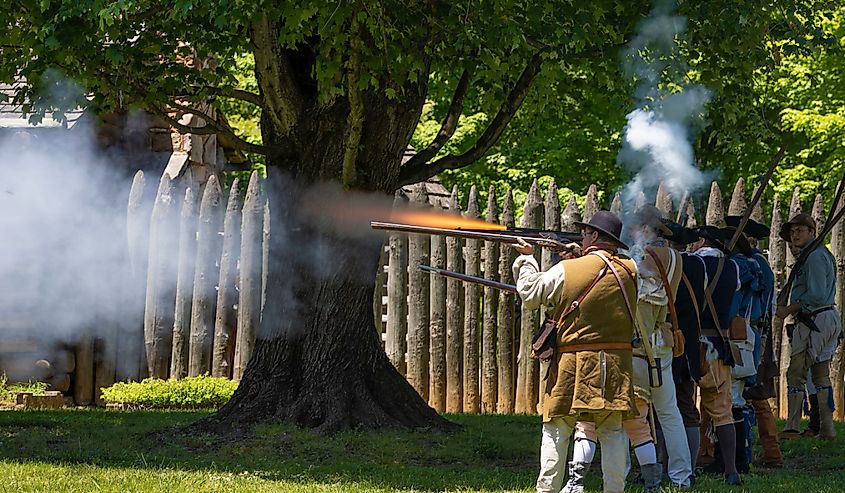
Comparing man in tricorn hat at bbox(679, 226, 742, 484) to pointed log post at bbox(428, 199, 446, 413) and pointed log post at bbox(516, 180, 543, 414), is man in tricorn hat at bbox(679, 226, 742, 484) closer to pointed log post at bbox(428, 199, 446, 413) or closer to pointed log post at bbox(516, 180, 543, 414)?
pointed log post at bbox(516, 180, 543, 414)

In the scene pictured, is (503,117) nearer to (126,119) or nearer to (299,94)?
(299,94)

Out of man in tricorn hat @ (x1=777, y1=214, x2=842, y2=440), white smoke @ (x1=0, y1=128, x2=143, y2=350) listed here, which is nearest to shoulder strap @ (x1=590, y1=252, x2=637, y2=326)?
man in tricorn hat @ (x1=777, y1=214, x2=842, y2=440)

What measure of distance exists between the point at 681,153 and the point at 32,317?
23.9ft

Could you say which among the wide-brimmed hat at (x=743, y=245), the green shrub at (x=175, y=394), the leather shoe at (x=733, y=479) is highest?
the wide-brimmed hat at (x=743, y=245)

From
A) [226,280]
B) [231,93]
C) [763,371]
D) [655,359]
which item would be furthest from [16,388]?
[763,371]

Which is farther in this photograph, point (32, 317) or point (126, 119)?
point (126, 119)

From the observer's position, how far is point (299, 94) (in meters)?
10.8

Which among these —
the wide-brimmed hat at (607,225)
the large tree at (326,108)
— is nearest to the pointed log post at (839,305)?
the large tree at (326,108)

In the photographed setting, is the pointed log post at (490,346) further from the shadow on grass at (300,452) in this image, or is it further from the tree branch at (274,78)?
the tree branch at (274,78)

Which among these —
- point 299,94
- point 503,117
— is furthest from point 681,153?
point 299,94

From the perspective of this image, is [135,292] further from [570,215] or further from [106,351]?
[570,215]

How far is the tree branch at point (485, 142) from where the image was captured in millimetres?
11102

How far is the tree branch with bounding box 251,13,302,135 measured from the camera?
34.1ft

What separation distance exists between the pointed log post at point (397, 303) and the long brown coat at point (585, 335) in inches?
219
